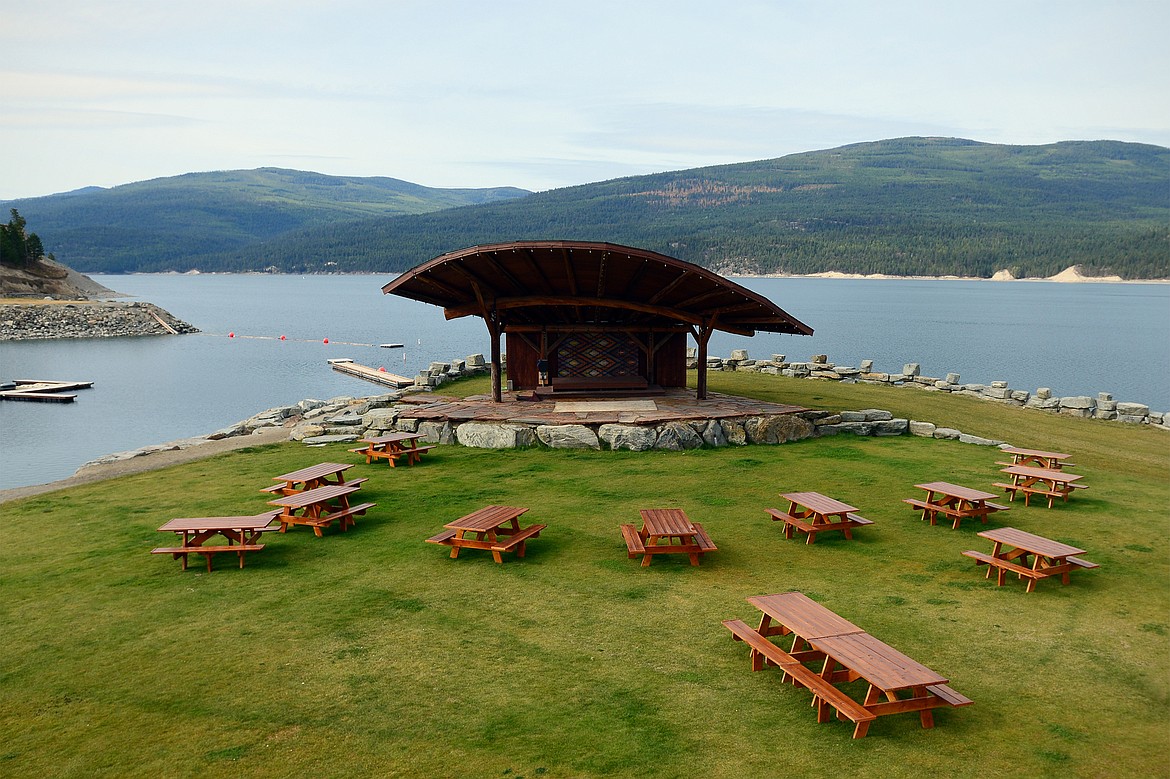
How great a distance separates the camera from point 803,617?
6.94m

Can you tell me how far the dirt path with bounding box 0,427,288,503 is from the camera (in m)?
14.8

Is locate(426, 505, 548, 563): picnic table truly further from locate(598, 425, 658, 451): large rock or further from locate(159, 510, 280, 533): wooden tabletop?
locate(598, 425, 658, 451): large rock

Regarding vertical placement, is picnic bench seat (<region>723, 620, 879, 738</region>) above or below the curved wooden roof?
below

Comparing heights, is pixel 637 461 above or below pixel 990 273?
below

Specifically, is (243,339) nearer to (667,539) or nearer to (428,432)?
(428,432)

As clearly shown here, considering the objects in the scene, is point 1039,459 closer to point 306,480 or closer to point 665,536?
point 665,536

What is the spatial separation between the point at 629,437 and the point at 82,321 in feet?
263

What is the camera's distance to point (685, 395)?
2125 cm

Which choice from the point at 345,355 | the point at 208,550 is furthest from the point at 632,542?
the point at 345,355

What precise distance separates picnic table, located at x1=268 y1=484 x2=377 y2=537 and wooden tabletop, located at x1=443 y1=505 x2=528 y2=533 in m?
2.10

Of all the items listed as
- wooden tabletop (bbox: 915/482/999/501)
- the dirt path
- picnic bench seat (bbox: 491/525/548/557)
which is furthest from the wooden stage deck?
picnic bench seat (bbox: 491/525/548/557)

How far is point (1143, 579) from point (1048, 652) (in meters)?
3.22

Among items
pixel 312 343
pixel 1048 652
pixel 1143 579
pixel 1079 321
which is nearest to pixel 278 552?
pixel 1048 652

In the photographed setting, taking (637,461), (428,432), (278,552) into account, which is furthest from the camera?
(428,432)
